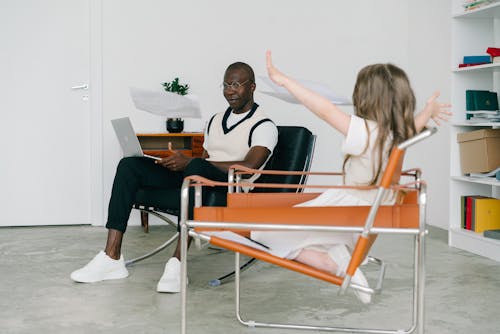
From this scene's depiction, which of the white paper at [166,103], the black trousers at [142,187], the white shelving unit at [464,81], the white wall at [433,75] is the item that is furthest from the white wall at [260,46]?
the black trousers at [142,187]

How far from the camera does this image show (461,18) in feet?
14.7

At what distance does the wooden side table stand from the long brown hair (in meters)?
2.78

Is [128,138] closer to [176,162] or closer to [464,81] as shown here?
[176,162]

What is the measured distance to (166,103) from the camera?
3.52m

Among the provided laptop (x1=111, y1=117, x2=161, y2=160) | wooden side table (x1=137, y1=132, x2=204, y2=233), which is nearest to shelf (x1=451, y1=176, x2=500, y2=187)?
wooden side table (x1=137, y1=132, x2=204, y2=233)

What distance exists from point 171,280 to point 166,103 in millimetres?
900

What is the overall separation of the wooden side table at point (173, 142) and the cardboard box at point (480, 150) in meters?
1.75

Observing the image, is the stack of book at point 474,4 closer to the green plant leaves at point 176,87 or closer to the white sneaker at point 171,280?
the green plant leaves at point 176,87

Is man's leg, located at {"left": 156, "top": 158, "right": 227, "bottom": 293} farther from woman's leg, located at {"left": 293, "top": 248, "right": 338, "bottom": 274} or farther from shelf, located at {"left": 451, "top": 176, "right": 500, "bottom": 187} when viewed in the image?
shelf, located at {"left": 451, "top": 176, "right": 500, "bottom": 187}

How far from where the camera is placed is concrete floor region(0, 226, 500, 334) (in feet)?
8.89

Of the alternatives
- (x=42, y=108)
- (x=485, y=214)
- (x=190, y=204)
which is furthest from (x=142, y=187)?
(x=485, y=214)

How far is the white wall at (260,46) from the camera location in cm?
531

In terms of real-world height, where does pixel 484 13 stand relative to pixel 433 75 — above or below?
above

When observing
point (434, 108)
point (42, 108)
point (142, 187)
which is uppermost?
point (42, 108)
